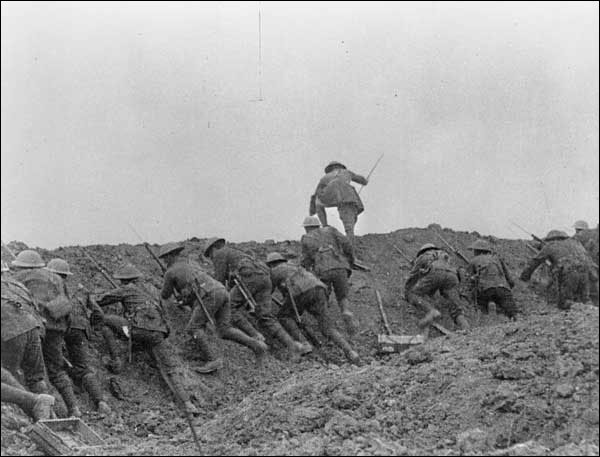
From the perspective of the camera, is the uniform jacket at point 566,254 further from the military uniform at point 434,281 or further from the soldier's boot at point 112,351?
the soldier's boot at point 112,351

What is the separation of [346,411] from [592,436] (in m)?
2.24

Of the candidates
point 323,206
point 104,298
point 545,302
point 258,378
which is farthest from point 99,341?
point 545,302

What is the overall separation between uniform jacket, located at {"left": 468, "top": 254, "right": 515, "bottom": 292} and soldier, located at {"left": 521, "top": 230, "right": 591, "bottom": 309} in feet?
3.33

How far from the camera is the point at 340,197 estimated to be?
1504cm

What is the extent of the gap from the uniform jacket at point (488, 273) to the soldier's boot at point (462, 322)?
0.79 meters

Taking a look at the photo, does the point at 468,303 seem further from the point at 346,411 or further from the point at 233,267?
the point at 346,411

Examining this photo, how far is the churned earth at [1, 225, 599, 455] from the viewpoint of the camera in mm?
7273

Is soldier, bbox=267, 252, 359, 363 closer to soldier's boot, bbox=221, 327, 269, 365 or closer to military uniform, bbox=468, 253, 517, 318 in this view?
soldier's boot, bbox=221, 327, 269, 365

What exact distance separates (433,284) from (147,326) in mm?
4688

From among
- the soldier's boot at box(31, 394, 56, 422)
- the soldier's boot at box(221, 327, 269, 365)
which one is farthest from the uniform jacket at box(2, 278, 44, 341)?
the soldier's boot at box(221, 327, 269, 365)

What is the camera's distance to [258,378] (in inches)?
436

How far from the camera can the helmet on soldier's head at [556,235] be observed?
12891mm

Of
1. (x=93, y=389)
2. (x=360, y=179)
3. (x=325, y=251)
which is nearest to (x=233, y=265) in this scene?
(x=325, y=251)

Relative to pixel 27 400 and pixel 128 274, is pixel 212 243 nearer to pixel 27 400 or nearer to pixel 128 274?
pixel 128 274
